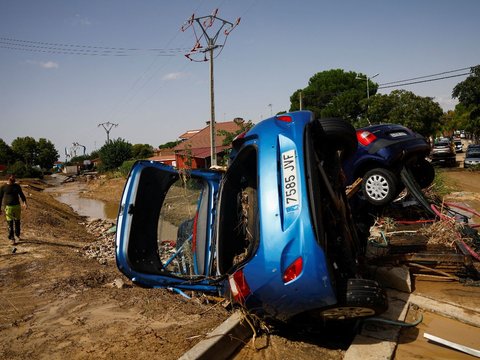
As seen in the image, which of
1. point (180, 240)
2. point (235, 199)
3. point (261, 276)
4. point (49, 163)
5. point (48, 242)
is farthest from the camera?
point (49, 163)

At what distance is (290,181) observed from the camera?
9.24 ft

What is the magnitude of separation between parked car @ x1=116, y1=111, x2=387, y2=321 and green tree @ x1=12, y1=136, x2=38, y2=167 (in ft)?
267

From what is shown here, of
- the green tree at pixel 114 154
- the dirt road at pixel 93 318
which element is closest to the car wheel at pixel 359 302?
the dirt road at pixel 93 318

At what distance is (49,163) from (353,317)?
3616 inches

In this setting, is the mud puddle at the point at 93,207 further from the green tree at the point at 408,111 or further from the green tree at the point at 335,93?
the green tree at the point at 335,93

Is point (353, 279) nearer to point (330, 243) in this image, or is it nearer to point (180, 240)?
point (330, 243)

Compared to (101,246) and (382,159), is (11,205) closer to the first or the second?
(101,246)

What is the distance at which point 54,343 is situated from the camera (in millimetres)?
3141

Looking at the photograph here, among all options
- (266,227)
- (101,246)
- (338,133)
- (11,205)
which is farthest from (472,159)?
(266,227)

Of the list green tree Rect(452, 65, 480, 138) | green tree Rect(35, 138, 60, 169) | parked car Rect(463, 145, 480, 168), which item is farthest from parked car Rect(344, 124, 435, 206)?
green tree Rect(35, 138, 60, 169)

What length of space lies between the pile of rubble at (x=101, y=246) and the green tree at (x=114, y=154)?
38911 millimetres

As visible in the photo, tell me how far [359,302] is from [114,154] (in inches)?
2160

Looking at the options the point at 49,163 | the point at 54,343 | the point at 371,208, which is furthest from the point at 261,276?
the point at 49,163

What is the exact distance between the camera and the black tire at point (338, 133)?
362 cm
